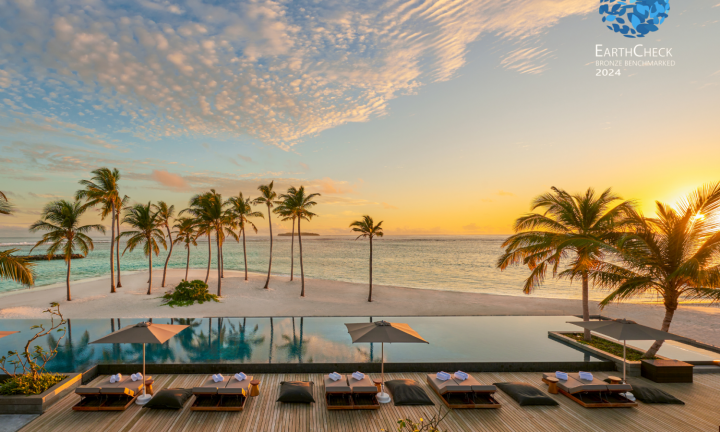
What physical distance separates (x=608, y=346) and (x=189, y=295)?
88.1ft

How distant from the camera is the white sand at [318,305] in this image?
21.0 metres

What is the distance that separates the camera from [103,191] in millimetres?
25031

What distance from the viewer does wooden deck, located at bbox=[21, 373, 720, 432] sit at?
7.01 m

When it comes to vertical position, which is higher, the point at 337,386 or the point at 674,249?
the point at 674,249

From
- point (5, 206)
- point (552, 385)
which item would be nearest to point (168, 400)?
point (5, 206)

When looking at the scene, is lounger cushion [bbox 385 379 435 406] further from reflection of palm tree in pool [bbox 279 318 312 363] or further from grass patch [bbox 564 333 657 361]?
grass patch [bbox 564 333 657 361]

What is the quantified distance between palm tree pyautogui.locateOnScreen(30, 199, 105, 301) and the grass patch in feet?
109

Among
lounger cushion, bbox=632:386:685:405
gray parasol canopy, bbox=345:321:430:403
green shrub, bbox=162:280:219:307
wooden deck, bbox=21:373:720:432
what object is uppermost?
gray parasol canopy, bbox=345:321:430:403

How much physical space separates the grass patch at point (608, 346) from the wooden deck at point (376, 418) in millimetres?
3055

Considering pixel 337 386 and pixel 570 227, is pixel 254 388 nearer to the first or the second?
pixel 337 386

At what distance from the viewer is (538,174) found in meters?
32.0

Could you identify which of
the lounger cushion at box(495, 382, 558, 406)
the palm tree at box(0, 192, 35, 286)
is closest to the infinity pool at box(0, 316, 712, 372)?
the lounger cushion at box(495, 382, 558, 406)

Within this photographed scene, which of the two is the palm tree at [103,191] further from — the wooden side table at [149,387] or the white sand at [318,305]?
the wooden side table at [149,387]

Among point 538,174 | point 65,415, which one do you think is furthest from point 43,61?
point 538,174
